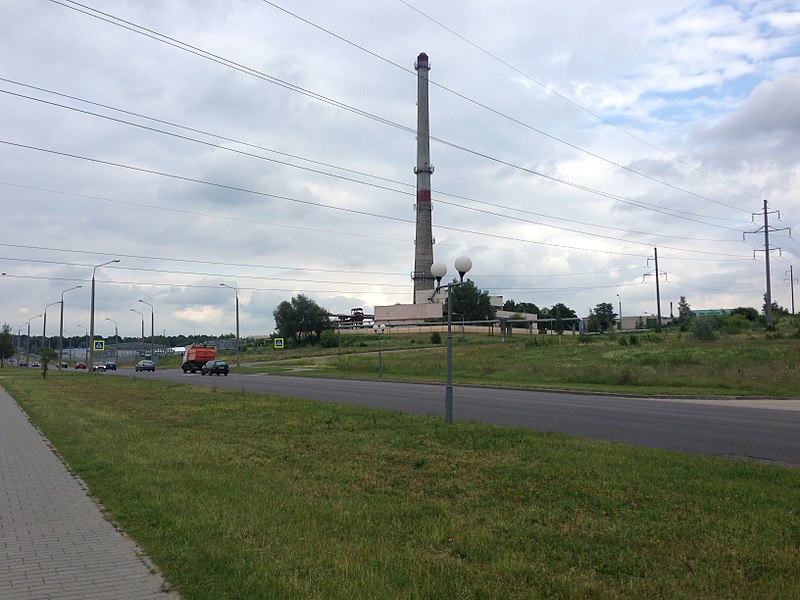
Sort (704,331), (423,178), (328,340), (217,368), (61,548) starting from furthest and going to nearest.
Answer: (328,340) → (423,178) → (704,331) → (217,368) → (61,548)

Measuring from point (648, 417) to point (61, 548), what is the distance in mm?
15912

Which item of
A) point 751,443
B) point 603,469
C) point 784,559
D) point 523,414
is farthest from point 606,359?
point 784,559

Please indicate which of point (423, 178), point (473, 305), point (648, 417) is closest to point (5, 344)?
point (423, 178)

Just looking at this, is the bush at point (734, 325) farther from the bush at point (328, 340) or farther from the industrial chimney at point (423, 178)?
the bush at point (328, 340)

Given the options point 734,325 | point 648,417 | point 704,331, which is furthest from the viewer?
point 734,325

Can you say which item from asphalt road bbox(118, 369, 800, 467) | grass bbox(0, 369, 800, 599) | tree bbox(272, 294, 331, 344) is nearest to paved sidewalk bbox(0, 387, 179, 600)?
grass bbox(0, 369, 800, 599)

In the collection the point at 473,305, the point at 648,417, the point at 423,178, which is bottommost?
the point at 648,417

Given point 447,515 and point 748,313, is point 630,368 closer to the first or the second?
point 447,515

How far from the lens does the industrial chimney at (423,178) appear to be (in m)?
97.8

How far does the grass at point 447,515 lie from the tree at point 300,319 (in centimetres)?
10831

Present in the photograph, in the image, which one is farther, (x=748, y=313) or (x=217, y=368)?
(x=748, y=313)

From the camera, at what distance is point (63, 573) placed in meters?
6.08

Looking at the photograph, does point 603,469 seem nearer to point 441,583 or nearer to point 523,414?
point 441,583

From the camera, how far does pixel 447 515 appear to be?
25.5 feet
